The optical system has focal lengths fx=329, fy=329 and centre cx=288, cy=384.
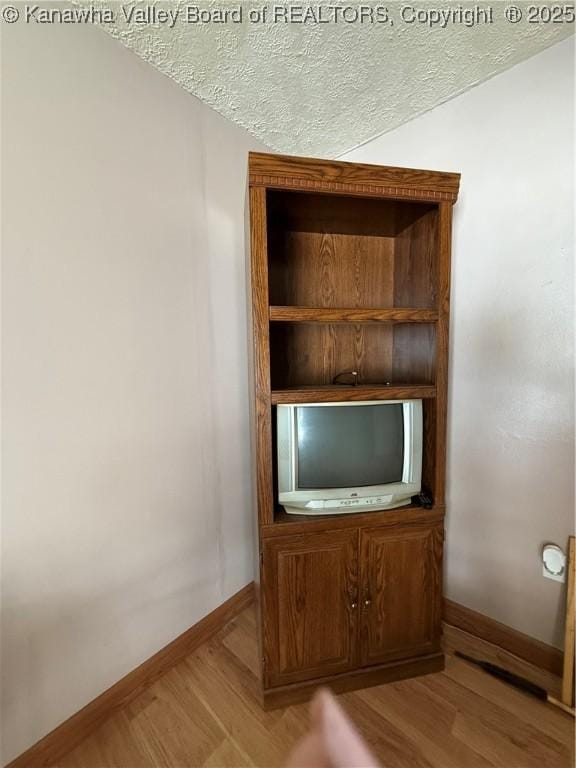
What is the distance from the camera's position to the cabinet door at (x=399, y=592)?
1259 mm

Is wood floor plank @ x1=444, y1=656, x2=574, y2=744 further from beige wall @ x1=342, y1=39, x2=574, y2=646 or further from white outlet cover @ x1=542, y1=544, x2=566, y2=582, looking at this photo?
white outlet cover @ x1=542, y1=544, x2=566, y2=582

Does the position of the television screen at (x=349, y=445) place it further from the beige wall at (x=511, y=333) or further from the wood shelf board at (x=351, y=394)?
the beige wall at (x=511, y=333)

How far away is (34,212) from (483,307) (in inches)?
66.2

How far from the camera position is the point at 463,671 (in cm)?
135

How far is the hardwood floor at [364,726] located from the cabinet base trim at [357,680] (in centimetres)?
3

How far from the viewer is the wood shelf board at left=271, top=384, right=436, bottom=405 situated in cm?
116

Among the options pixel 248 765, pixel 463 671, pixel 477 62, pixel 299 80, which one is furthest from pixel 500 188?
pixel 248 765

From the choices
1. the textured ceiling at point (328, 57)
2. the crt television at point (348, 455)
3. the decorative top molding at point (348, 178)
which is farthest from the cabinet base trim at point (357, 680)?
the textured ceiling at point (328, 57)

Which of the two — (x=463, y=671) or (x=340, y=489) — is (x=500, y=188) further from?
(x=463, y=671)

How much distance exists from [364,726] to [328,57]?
244 centimetres

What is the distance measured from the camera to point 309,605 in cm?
122

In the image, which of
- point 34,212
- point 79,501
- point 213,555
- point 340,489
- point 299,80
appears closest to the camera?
point 34,212

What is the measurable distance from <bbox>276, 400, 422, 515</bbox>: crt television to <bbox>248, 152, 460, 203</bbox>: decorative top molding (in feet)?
2.48

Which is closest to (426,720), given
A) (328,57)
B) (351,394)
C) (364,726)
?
(364,726)
